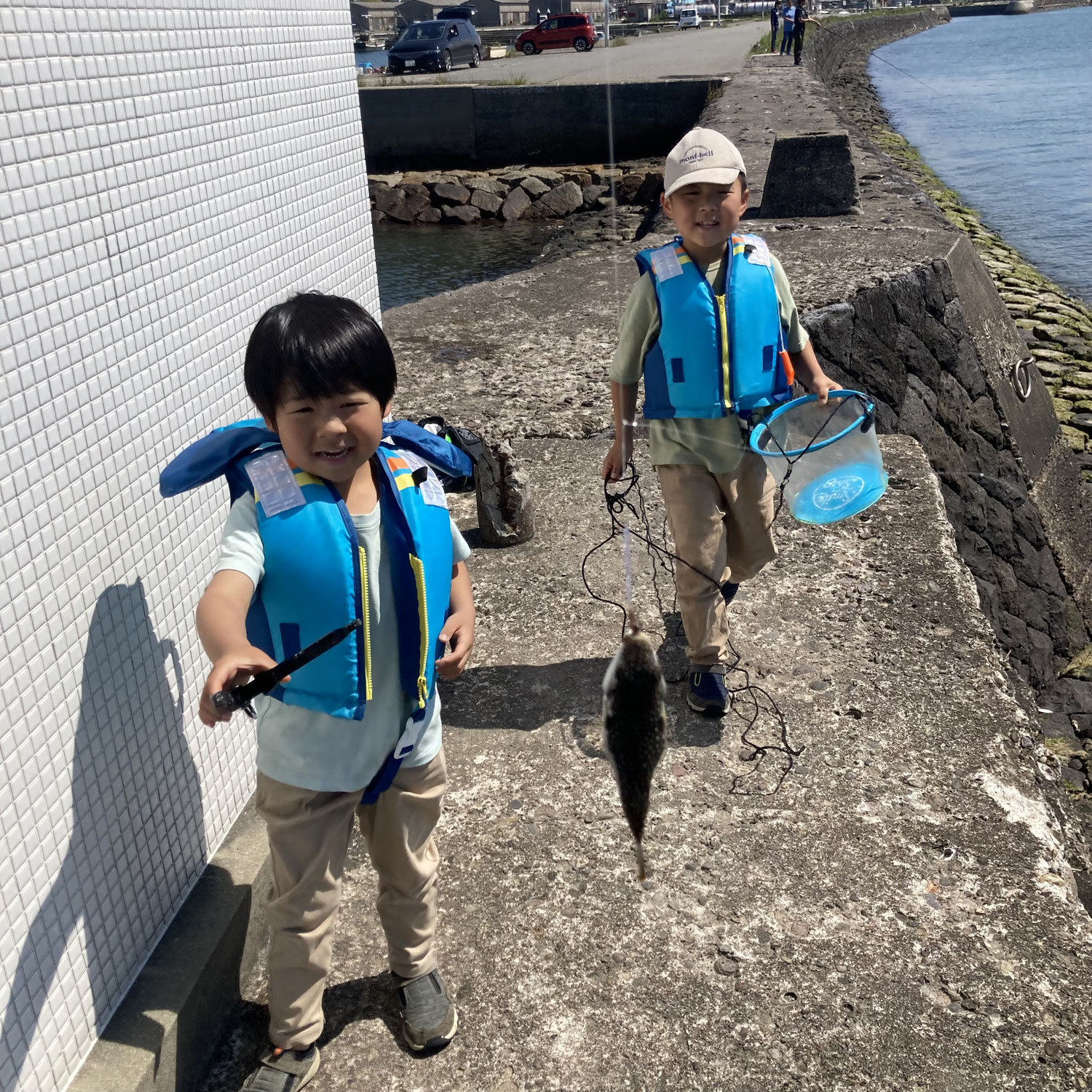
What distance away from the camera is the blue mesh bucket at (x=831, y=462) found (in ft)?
12.1

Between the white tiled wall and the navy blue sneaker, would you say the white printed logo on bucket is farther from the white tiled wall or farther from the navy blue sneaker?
the white tiled wall

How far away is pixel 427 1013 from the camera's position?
2.52 m

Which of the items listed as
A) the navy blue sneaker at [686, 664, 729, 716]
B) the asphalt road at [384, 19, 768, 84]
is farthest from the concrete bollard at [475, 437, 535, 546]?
the asphalt road at [384, 19, 768, 84]

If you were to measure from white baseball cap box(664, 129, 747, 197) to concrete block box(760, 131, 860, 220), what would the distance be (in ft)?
19.6

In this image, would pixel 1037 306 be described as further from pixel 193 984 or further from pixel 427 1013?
pixel 193 984

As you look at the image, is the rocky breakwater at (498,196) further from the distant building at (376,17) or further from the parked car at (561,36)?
the distant building at (376,17)

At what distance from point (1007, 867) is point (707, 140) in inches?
91.3

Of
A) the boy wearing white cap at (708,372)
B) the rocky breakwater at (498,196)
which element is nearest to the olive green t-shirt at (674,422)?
the boy wearing white cap at (708,372)

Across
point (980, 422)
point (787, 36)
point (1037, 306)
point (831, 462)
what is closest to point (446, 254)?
point (1037, 306)

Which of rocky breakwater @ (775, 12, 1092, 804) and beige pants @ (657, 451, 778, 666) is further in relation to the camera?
rocky breakwater @ (775, 12, 1092, 804)

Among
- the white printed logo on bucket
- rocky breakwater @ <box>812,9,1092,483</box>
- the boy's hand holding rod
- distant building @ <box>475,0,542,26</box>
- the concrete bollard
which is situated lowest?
rocky breakwater @ <box>812,9,1092,483</box>

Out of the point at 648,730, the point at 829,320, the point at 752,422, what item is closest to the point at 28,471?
the point at 648,730

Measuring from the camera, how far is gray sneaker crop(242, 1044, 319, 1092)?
7.76ft

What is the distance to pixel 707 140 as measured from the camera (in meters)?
3.31
